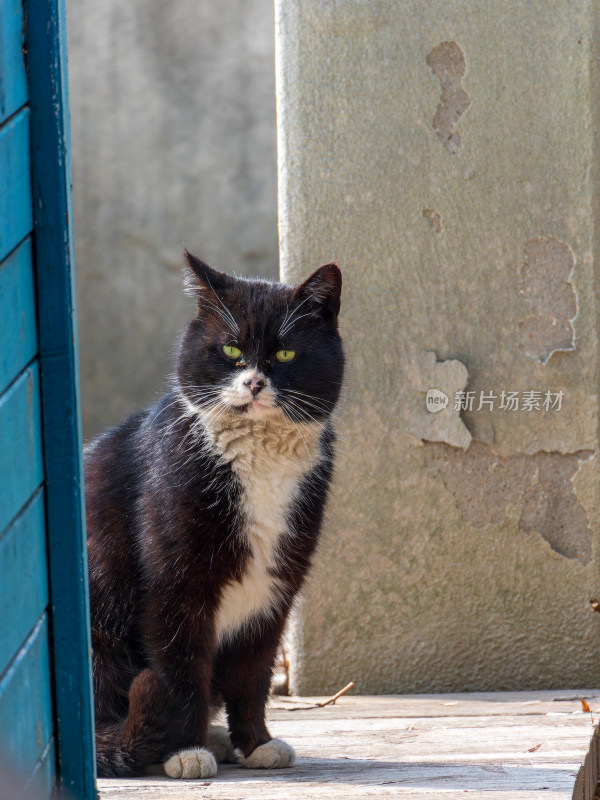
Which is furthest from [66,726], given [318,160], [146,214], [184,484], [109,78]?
[109,78]

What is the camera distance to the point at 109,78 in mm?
6125

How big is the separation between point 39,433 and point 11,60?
0.50m

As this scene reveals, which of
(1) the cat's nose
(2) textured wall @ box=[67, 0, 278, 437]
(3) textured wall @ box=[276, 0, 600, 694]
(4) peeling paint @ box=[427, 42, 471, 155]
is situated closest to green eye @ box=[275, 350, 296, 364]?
(1) the cat's nose

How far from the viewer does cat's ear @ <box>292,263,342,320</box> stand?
2285mm

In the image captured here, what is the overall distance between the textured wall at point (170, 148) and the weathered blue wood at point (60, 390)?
4675 mm

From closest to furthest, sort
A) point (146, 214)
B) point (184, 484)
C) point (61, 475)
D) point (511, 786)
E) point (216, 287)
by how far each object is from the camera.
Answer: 1. point (61, 475)
2. point (511, 786)
3. point (184, 484)
4. point (216, 287)
5. point (146, 214)

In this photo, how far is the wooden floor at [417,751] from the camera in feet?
6.13

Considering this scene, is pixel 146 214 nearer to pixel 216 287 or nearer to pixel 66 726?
pixel 216 287

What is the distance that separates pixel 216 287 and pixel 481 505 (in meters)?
1.18

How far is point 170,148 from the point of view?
6078 millimetres

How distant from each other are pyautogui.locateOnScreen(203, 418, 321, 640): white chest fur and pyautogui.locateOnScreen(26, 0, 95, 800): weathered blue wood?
724mm

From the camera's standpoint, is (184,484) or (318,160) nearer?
(184,484)

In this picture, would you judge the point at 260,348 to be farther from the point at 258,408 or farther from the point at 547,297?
the point at 547,297

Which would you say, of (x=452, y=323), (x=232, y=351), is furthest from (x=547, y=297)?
(x=232, y=351)
